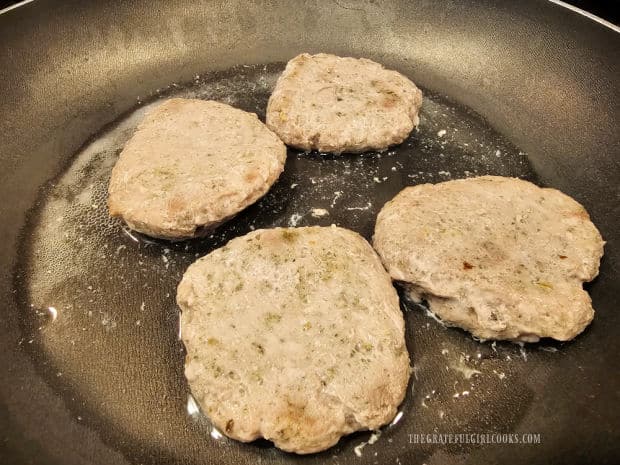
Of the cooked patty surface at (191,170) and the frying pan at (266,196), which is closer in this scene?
the frying pan at (266,196)

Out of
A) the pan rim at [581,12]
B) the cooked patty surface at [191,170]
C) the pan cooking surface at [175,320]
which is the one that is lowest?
the pan cooking surface at [175,320]

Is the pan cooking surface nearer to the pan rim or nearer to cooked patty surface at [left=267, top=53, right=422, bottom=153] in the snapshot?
cooked patty surface at [left=267, top=53, right=422, bottom=153]

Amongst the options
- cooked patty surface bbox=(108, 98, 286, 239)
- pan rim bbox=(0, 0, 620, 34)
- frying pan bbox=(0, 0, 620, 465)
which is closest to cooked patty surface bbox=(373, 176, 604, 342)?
frying pan bbox=(0, 0, 620, 465)

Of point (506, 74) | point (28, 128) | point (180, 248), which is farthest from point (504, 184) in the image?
point (28, 128)

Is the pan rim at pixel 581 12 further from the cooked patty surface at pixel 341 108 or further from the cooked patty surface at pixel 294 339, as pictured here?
the cooked patty surface at pixel 294 339

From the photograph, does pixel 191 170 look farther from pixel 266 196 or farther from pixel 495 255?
pixel 495 255

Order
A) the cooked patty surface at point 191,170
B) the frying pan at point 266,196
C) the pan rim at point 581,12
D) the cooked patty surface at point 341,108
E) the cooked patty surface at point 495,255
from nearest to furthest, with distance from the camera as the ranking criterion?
the frying pan at point 266,196
the cooked patty surface at point 495,255
the cooked patty surface at point 191,170
the cooked patty surface at point 341,108
the pan rim at point 581,12

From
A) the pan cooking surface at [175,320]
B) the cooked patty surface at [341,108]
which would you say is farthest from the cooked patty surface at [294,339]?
the cooked patty surface at [341,108]
